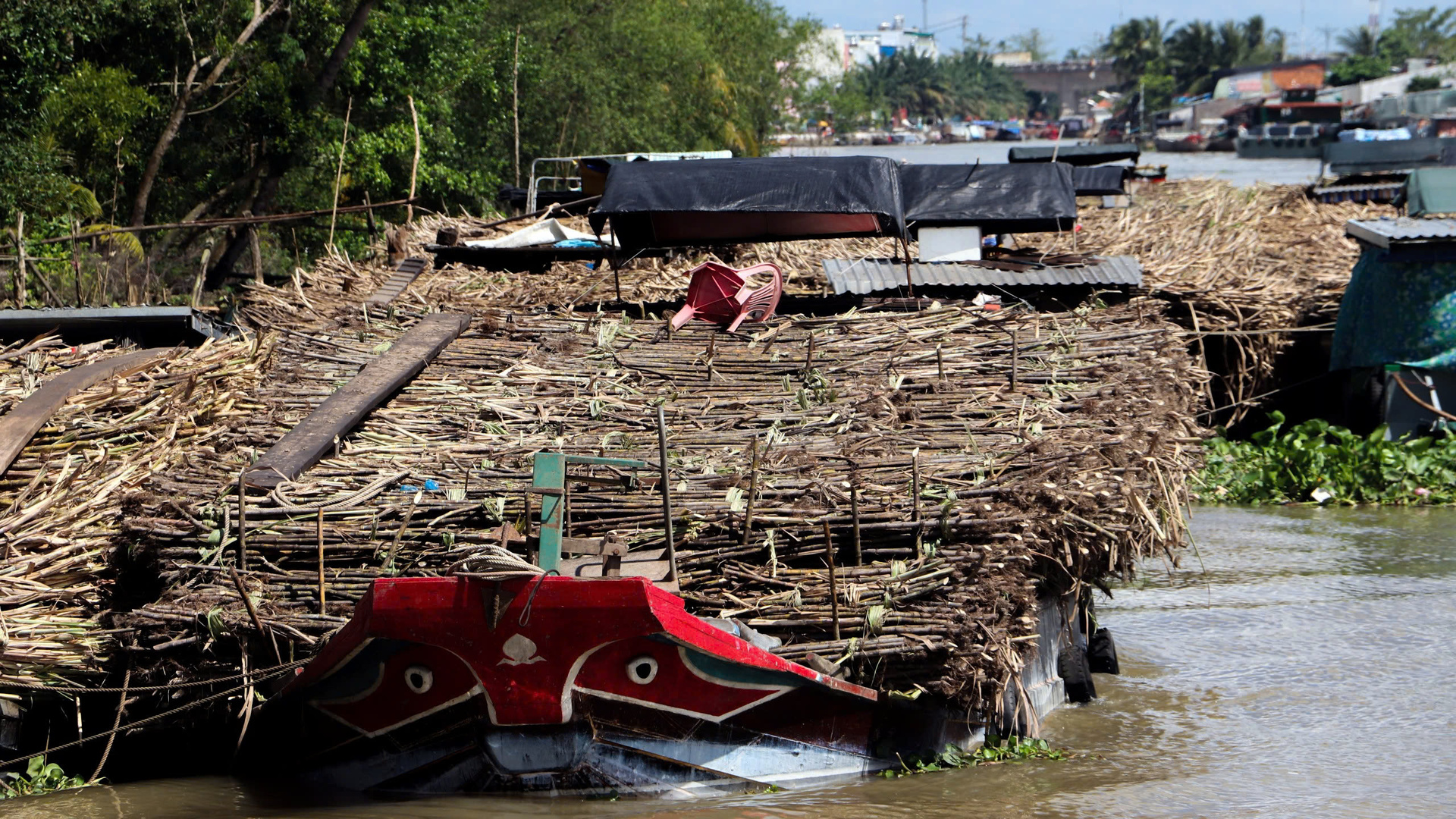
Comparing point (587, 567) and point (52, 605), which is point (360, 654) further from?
point (52, 605)

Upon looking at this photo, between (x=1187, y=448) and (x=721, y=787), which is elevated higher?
(x=1187, y=448)

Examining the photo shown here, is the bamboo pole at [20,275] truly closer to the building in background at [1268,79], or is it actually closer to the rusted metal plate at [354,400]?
the rusted metal plate at [354,400]

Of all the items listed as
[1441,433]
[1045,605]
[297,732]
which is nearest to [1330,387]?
[1441,433]

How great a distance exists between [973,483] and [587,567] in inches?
77.1

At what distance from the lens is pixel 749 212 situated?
38.7 ft

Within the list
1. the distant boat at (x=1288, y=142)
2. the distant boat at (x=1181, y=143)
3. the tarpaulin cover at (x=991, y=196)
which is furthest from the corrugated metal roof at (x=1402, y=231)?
the distant boat at (x=1181, y=143)

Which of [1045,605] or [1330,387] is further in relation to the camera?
[1330,387]

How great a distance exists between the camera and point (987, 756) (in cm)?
709

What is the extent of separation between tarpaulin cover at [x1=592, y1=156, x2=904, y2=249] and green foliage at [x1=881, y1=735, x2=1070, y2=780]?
5.17 m

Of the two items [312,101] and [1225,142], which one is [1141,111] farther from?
[312,101]

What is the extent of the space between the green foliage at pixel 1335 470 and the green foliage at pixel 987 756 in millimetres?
8117

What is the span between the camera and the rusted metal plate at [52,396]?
26.6 ft

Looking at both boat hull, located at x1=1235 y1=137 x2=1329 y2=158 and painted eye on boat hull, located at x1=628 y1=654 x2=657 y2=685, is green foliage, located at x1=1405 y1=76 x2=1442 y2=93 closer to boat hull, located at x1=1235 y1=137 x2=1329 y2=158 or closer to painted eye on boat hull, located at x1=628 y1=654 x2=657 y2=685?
boat hull, located at x1=1235 y1=137 x2=1329 y2=158

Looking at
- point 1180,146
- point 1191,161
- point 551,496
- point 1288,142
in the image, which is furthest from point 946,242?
point 1180,146
